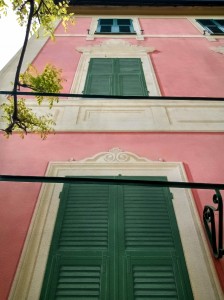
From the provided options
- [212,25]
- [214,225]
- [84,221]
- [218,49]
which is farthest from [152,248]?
[212,25]

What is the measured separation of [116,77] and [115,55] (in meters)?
1.11

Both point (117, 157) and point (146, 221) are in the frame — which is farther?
point (117, 157)

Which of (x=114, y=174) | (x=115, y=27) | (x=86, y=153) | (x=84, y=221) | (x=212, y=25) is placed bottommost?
(x=84, y=221)

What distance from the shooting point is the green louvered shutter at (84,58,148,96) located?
615 cm

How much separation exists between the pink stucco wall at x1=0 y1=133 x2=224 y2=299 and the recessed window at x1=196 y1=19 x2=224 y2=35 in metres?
5.18

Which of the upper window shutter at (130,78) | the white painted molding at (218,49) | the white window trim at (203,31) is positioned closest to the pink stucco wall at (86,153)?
the upper window shutter at (130,78)

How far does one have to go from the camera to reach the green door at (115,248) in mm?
2922

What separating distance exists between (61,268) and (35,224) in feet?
2.17

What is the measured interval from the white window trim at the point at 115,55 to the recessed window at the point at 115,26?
0.84 m

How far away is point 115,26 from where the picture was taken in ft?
30.4

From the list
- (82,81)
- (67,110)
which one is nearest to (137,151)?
(67,110)

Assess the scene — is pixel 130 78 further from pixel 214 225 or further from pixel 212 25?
pixel 212 25

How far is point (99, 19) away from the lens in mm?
9812

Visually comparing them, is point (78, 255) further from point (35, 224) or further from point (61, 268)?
point (35, 224)
